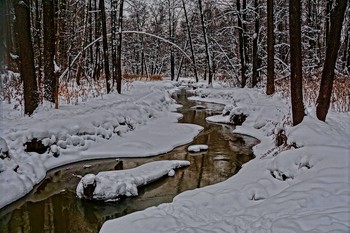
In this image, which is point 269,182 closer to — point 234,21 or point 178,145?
point 178,145

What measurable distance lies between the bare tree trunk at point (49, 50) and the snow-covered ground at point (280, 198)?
22.3 ft

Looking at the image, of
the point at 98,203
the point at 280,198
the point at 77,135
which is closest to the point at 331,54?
the point at 280,198

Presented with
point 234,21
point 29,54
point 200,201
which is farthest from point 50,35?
point 234,21

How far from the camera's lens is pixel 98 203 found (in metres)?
6.66

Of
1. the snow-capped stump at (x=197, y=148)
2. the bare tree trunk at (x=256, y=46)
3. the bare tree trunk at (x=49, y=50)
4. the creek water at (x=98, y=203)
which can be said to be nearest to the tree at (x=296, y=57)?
the creek water at (x=98, y=203)

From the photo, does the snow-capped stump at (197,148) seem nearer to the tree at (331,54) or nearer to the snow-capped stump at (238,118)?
the tree at (331,54)

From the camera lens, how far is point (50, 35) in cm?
1148

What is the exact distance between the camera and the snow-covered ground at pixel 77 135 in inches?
290

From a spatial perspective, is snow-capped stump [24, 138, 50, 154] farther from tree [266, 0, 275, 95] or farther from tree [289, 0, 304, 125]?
tree [266, 0, 275, 95]

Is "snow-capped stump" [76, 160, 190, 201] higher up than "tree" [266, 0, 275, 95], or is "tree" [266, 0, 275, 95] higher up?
"tree" [266, 0, 275, 95]

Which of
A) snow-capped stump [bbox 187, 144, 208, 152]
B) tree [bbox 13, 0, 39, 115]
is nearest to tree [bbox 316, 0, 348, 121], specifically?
snow-capped stump [bbox 187, 144, 208, 152]

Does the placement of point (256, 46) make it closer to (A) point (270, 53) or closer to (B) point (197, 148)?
(A) point (270, 53)

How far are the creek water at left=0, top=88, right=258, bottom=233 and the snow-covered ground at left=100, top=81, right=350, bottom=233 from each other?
21.1 inches

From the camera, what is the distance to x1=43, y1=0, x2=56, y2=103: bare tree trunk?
37.5 ft
